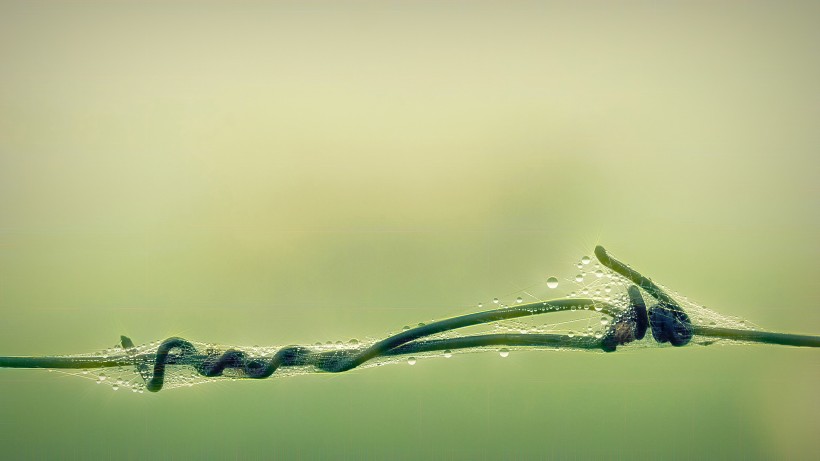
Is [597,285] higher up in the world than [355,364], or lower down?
higher up

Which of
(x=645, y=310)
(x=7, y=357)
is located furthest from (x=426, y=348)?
(x=7, y=357)

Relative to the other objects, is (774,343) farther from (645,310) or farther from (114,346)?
(114,346)

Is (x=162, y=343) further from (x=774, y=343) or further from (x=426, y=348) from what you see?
(x=774, y=343)

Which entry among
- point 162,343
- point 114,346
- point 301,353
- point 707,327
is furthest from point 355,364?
point 707,327

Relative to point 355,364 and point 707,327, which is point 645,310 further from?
point 355,364

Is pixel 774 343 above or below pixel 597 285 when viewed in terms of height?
below

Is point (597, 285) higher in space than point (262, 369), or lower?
higher

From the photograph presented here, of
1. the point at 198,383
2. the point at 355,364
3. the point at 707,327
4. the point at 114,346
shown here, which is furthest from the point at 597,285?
the point at 114,346
